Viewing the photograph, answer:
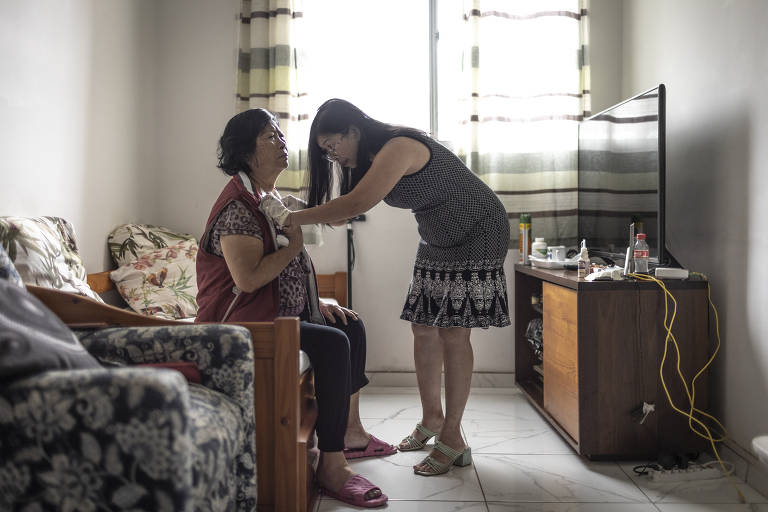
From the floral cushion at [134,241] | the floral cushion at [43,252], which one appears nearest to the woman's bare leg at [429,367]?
the floral cushion at [43,252]

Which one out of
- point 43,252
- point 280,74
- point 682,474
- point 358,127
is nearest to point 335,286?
point 280,74

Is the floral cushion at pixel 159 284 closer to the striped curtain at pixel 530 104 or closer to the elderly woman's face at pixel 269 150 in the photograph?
the elderly woman's face at pixel 269 150

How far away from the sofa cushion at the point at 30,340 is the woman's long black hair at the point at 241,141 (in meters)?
0.83

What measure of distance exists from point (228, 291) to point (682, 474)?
1.48 metres

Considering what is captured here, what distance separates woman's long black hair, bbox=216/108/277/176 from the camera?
1767mm

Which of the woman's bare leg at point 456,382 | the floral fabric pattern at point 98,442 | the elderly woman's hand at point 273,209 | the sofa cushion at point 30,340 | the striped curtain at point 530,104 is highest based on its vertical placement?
the striped curtain at point 530,104

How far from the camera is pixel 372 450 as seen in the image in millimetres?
2100

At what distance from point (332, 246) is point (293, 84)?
2.72 feet

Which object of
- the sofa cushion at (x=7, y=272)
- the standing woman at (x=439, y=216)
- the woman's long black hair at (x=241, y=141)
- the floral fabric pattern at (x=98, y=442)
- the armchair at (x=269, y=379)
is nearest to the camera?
the floral fabric pattern at (x=98, y=442)

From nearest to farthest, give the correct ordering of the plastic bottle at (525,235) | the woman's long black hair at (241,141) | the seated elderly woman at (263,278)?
the seated elderly woman at (263,278) → the woman's long black hair at (241,141) → the plastic bottle at (525,235)

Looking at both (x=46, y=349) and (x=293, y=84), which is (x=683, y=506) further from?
(x=293, y=84)

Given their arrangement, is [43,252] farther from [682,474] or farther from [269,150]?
[682,474]

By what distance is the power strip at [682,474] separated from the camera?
183 cm

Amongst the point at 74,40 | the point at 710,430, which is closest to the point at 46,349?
the point at 74,40
